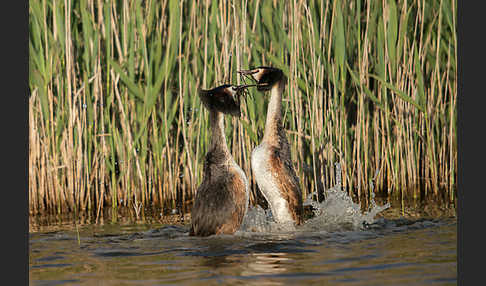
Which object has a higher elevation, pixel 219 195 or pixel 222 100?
pixel 222 100

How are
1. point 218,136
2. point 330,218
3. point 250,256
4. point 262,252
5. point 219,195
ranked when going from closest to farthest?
1. point 250,256
2. point 262,252
3. point 219,195
4. point 218,136
5. point 330,218

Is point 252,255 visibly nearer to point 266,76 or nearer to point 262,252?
point 262,252

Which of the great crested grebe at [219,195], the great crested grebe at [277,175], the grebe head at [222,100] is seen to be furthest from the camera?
the great crested grebe at [277,175]

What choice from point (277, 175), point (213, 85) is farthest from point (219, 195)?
point (213, 85)

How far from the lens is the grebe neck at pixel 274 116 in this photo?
24.5ft

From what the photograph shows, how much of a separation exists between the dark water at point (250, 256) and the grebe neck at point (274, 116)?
108cm

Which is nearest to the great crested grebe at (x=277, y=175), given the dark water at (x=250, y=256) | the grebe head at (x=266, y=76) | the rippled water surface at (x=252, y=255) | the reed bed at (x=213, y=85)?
the grebe head at (x=266, y=76)

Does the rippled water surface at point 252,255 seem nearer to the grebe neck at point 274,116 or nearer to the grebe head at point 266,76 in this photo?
the grebe neck at point 274,116

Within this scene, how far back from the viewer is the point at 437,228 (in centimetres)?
689

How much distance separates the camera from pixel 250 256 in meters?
5.88

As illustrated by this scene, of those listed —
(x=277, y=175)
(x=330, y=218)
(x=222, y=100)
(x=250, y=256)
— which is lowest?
(x=250, y=256)

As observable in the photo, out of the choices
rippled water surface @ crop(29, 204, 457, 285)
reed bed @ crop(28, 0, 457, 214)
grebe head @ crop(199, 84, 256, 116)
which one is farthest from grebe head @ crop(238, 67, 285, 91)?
rippled water surface @ crop(29, 204, 457, 285)

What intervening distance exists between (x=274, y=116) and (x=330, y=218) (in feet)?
3.86

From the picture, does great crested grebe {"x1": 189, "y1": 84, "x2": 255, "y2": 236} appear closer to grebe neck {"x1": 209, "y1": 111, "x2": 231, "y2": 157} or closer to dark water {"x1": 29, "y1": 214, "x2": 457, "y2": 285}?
grebe neck {"x1": 209, "y1": 111, "x2": 231, "y2": 157}
